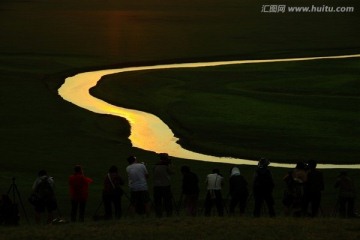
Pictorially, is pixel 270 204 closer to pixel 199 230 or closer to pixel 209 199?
pixel 209 199

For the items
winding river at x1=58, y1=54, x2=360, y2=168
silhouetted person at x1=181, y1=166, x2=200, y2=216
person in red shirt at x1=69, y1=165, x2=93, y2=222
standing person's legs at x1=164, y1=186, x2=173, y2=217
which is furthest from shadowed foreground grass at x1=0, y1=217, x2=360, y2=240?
winding river at x1=58, y1=54, x2=360, y2=168

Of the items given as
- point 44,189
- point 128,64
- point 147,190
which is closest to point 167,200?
point 147,190

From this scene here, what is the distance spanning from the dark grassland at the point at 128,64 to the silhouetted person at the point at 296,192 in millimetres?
2005

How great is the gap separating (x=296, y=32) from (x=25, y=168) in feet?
320

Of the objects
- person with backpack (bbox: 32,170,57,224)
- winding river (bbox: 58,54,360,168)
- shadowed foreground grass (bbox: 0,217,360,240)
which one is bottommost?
shadowed foreground grass (bbox: 0,217,360,240)

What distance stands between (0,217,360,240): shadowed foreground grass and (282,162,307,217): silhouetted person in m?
2.34

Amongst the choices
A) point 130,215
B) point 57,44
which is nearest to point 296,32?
point 57,44

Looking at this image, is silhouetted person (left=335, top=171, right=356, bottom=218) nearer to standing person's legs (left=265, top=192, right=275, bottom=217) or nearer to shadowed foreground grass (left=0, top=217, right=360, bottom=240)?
standing person's legs (left=265, top=192, right=275, bottom=217)

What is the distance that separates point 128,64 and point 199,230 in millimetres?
82688

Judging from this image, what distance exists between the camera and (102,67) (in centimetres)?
10400

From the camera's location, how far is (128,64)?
354 ft

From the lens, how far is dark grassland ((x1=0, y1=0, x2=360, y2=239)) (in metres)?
26.7

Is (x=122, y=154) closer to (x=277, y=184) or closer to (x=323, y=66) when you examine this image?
(x=277, y=184)

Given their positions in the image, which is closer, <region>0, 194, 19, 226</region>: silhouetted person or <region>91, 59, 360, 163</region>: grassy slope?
<region>0, 194, 19, 226</region>: silhouetted person
